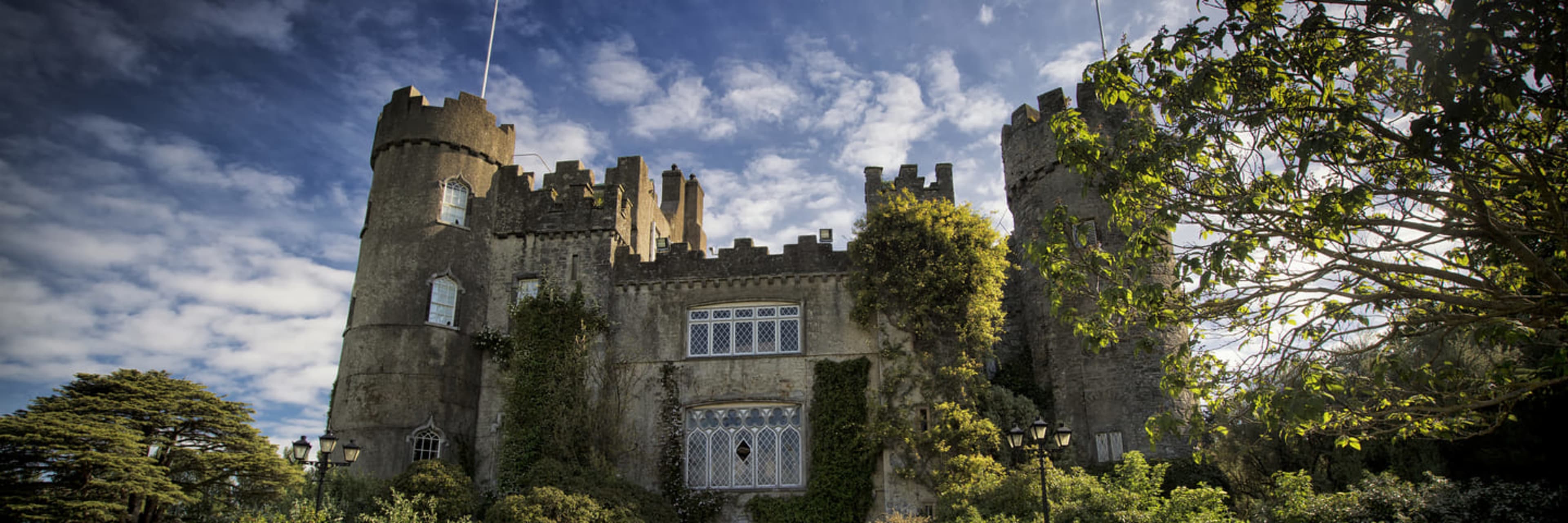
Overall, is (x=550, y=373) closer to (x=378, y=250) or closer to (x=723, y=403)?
(x=723, y=403)

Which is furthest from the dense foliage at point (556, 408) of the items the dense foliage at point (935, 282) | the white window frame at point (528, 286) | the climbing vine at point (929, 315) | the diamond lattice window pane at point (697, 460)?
the dense foliage at point (935, 282)

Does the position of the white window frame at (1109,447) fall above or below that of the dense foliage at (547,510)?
above

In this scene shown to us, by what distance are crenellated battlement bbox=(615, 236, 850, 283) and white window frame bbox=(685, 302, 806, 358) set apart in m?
0.89

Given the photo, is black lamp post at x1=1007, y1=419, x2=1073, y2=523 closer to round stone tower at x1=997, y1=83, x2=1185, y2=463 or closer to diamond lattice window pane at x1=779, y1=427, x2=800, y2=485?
round stone tower at x1=997, y1=83, x2=1185, y2=463

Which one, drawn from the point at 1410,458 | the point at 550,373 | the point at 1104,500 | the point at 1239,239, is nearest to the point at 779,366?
the point at 550,373

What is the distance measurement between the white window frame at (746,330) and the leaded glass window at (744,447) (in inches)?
60.5

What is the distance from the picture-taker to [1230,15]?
28.6 ft

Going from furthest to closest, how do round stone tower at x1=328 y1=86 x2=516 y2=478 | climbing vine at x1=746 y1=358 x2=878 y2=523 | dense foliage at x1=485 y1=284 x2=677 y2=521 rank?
round stone tower at x1=328 y1=86 x2=516 y2=478 < climbing vine at x1=746 y1=358 x2=878 y2=523 < dense foliage at x1=485 y1=284 x2=677 y2=521

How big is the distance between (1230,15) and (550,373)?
18592 mm

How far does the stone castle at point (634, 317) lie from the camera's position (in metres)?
22.8

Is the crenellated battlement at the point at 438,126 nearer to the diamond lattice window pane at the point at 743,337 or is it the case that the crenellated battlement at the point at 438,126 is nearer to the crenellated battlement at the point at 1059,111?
the diamond lattice window pane at the point at 743,337

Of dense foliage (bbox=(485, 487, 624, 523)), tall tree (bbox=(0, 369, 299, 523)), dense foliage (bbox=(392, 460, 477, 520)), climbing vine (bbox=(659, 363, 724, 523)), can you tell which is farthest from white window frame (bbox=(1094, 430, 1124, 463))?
tall tree (bbox=(0, 369, 299, 523))

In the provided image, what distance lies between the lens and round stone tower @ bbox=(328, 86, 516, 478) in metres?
22.8

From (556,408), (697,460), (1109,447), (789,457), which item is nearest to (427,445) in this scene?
(556,408)
